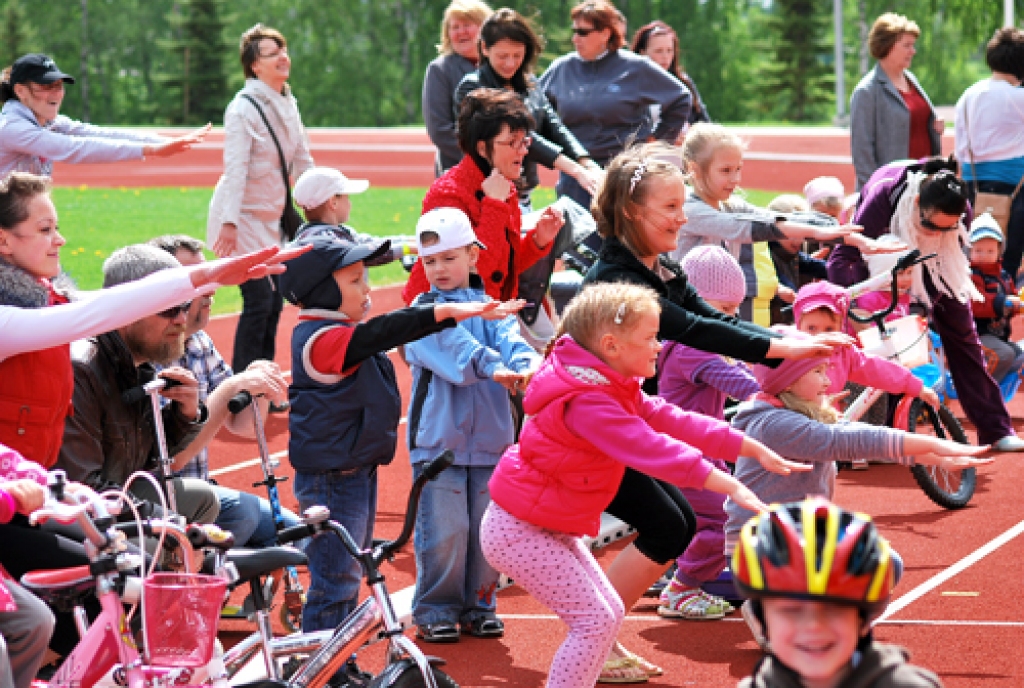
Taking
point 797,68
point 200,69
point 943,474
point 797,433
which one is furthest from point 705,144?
point 797,68

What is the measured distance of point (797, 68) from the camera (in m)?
61.8

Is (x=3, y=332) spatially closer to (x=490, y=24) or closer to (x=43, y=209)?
(x=43, y=209)

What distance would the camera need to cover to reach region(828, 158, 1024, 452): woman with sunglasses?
9578 millimetres

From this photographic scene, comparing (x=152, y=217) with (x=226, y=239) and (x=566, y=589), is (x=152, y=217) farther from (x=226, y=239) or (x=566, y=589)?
(x=566, y=589)

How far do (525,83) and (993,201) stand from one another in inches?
219

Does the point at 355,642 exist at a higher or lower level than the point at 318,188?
lower

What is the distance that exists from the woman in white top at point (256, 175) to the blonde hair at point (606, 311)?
6.35 metres

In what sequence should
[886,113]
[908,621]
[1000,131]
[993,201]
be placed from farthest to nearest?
[993,201], [1000,131], [886,113], [908,621]

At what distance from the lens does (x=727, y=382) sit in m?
7.16

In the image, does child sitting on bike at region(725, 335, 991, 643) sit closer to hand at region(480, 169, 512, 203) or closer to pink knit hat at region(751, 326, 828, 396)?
pink knit hat at region(751, 326, 828, 396)

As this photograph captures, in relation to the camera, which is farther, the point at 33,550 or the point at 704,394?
the point at 704,394

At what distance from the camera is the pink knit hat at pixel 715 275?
7520 mm

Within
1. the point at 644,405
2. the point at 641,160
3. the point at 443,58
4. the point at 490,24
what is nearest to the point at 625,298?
the point at 644,405

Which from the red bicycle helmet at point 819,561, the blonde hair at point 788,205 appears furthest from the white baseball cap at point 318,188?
the red bicycle helmet at point 819,561
